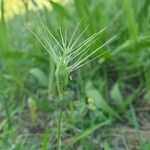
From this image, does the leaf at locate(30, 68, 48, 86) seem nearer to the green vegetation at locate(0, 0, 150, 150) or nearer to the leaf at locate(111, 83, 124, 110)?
the green vegetation at locate(0, 0, 150, 150)

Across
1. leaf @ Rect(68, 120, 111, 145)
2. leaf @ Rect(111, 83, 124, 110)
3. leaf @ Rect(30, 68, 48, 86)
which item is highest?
leaf @ Rect(30, 68, 48, 86)

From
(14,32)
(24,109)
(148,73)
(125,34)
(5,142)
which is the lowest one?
(5,142)

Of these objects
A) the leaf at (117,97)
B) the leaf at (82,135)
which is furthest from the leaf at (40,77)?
the leaf at (82,135)

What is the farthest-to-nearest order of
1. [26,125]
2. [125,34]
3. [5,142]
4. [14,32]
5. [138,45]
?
[14,32], [125,34], [138,45], [26,125], [5,142]

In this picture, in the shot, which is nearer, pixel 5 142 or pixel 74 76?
pixel 5 142

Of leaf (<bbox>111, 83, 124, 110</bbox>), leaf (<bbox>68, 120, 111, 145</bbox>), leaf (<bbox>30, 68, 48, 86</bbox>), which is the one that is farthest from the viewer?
leaf (<bbox>30, 68, 48, 86</bbox>)

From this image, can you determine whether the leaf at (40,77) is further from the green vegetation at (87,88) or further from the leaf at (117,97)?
the leaf at (117,97)

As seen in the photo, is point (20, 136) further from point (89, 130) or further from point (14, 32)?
point (14, 32)

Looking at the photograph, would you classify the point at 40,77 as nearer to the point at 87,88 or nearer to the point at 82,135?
the point at 87,88

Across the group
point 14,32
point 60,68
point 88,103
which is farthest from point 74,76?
point 60,68

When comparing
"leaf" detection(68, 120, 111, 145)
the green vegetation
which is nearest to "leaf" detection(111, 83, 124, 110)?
the green vegetation
